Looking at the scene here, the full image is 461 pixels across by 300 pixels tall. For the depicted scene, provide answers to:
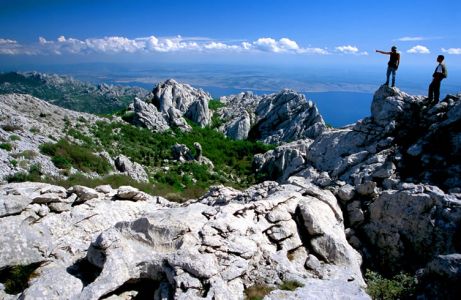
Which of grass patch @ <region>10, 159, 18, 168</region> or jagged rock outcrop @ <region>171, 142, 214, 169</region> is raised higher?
grass patch @ <region>10, 159, 18, 168</region>

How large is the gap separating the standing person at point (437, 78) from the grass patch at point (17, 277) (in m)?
20.4

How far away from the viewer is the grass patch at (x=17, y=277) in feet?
33.1

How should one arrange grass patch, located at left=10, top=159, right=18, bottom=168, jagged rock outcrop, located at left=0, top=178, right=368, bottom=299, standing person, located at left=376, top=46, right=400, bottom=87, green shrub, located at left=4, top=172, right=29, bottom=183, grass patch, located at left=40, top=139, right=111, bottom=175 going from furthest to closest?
grass patch, located at left=40, top=139, right=111, bottom=175 → grass patch, located at left=10, top=159, right=18, bottom=168 → green shrub, located at left=4, top=172, right=29, bottom=183 → standing person, located at left=376, top=46, right=400, bottom=87 → jagged rock outcrop, located at left=0, top=178, right=368, bottom=299

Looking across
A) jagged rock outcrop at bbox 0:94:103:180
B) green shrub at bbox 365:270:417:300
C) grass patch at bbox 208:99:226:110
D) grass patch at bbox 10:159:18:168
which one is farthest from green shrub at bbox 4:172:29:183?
grass patch at bbox 208:99:226:110

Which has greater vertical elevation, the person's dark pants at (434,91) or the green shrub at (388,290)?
the person's dark pants at (434,91)

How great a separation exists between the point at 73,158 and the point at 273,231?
22781mm

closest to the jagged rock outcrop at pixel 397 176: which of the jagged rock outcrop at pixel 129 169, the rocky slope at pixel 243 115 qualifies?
the jagged rock outcrop at pixel 129 169

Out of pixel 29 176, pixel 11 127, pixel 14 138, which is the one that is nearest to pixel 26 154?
pixel 14 138

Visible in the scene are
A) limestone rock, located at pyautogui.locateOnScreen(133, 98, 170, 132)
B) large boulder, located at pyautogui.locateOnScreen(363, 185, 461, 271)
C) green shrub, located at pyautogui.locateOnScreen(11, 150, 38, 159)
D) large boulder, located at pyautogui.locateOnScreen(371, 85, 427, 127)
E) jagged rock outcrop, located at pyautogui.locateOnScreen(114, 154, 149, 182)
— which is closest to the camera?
large boulder, located at pyautogui.locateOnScreen(363, 185, 461, 271)

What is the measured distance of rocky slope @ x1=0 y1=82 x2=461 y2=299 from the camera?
9484mm

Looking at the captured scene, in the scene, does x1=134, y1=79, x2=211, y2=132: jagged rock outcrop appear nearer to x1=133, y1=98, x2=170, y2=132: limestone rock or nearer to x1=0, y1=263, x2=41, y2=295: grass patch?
x1=133, y1=98, x2=170, y2=132: limestone rock

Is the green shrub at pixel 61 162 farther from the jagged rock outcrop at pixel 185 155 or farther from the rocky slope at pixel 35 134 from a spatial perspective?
the jagged rock outcrop at pixel 185 155

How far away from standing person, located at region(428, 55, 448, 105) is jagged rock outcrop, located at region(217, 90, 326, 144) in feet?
→ 127

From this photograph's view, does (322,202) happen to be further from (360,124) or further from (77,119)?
(77,119)
